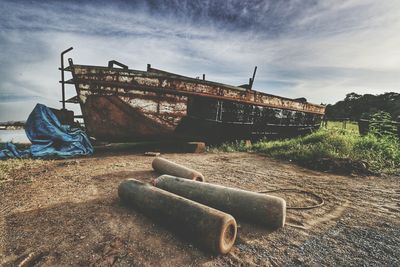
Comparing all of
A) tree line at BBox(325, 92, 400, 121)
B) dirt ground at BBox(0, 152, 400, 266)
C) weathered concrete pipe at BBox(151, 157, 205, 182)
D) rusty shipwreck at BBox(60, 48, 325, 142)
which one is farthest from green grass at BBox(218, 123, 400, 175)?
tree line at BBox(325, 92, 400, 121)

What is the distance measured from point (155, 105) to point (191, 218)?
5.33 meters

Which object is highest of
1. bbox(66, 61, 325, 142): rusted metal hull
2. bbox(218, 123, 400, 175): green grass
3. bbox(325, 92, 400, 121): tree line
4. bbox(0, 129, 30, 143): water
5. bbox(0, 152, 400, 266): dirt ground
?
bbox(325, 92, 400, 121): tree line

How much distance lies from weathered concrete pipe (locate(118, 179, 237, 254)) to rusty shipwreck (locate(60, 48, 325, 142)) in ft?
14.8

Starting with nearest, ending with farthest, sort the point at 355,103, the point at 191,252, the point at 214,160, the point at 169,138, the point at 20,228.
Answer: the point at 191,252
the point at 20,228
the point at 214,160
the point at 169,138
the point at 355,103

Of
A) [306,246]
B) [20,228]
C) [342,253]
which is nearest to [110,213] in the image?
[20,228]

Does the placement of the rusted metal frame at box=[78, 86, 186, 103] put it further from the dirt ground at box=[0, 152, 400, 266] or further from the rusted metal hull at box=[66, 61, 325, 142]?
the dirt ground at box=[0, 152, 400, 266]

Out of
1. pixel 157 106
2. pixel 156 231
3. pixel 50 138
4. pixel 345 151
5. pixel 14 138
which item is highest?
pixel 157 106

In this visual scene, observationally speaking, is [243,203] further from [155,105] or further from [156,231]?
[155,105]

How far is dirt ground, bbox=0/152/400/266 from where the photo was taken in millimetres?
1897

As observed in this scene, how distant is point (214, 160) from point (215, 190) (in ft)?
11.3

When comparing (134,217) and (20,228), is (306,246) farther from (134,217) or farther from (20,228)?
(20,228)

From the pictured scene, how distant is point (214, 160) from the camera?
6.07m

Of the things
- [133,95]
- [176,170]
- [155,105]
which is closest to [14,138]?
[133,95]

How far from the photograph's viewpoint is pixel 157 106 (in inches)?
274
